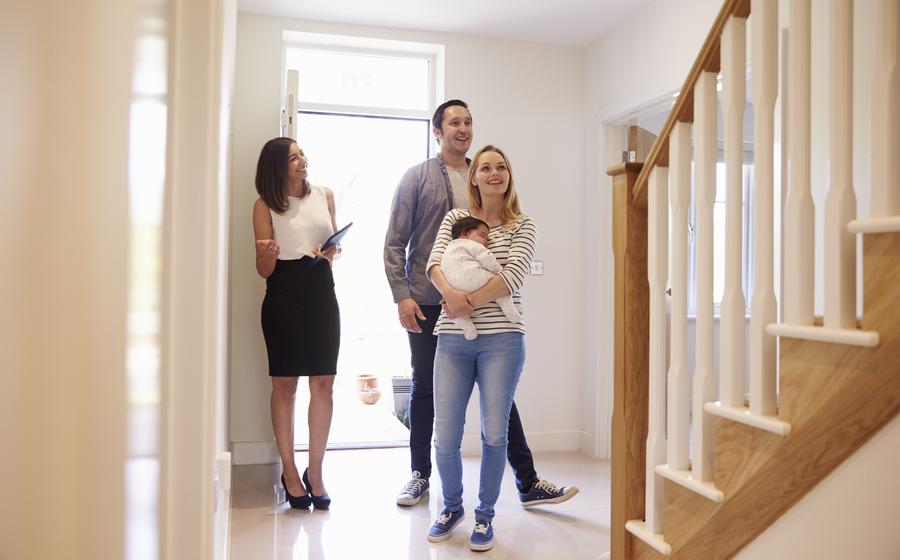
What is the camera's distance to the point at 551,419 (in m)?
4.12

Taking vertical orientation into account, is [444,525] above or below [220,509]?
below

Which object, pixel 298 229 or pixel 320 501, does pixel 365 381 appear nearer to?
pixel 320 501

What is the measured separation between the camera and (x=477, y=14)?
12.2 ft

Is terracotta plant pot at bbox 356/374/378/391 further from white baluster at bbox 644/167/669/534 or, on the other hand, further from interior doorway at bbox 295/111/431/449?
white baluster at bbox 644/167/669/534

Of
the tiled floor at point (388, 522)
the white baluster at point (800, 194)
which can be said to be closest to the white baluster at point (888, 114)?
the white baluster at point (800, 194)

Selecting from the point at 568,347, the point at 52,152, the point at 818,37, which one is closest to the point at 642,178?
the point at 818,37

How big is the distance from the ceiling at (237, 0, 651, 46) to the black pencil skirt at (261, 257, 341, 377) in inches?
61.3

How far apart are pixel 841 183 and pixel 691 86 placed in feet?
1.61

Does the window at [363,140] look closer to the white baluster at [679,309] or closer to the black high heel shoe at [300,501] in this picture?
the black high heel shoe at [300,501]

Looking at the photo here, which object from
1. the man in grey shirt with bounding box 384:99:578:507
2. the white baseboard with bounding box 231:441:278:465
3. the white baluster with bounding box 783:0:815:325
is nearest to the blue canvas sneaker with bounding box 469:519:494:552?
the man in grey shirt with bounding box 384:99:578:507

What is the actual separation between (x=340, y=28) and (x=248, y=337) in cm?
185

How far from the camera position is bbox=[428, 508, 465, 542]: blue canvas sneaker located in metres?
2.54

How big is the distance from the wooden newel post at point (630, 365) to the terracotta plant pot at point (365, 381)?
2.67 metres

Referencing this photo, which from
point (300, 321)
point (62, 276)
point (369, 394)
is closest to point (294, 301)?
point (300, 321)
